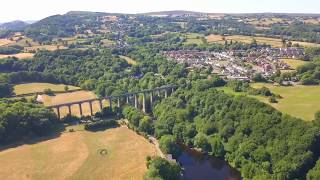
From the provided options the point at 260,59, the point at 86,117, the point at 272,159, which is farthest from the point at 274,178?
the point at 260,59

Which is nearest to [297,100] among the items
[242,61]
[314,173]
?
[314,173]

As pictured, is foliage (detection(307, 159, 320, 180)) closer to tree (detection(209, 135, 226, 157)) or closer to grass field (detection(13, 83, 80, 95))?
tree (detection(209, 135, 226, 157))

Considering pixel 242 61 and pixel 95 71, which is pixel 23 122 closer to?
pixel 95 71

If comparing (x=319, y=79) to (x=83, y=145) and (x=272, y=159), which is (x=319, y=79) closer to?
(x=272, y=159)

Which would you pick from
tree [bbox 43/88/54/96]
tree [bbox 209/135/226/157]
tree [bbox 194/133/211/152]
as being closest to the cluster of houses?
tree [bbox 194/133/211/152]

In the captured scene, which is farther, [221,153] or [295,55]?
[295,55]

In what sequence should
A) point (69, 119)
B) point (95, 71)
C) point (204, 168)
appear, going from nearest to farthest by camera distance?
point (204, 168) < point (69, 119) < point (95, 71)
